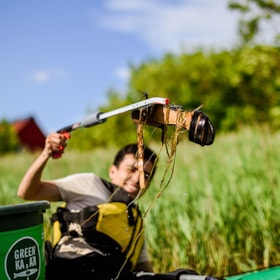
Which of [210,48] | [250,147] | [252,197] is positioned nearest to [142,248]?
[252,197]

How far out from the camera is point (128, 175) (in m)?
2.97

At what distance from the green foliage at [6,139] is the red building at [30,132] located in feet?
24.7

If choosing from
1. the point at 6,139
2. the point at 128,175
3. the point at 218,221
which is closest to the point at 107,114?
the point at 128,175

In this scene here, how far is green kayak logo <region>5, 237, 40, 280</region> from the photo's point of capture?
6.59ft

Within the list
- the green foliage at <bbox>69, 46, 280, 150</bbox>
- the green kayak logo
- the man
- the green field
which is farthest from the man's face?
the green foliage at <bbox>69, 46, 280, 150</bbox>

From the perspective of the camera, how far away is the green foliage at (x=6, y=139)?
34.4 meters

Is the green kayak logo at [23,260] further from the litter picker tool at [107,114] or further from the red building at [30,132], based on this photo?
the red building at [30,132]

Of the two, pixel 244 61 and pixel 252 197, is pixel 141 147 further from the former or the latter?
pixel 244 61

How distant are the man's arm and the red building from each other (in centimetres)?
4060

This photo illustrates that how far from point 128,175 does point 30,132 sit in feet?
137

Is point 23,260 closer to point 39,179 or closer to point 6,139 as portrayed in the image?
point 39,179

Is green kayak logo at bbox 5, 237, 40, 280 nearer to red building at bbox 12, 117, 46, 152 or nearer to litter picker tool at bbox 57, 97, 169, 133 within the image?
litter picker tool at bbox 57, 97, 169, 133

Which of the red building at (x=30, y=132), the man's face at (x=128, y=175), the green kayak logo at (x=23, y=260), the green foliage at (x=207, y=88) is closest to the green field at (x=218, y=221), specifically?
the man's face at (x=128, y=175)

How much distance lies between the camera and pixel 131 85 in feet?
95.0
